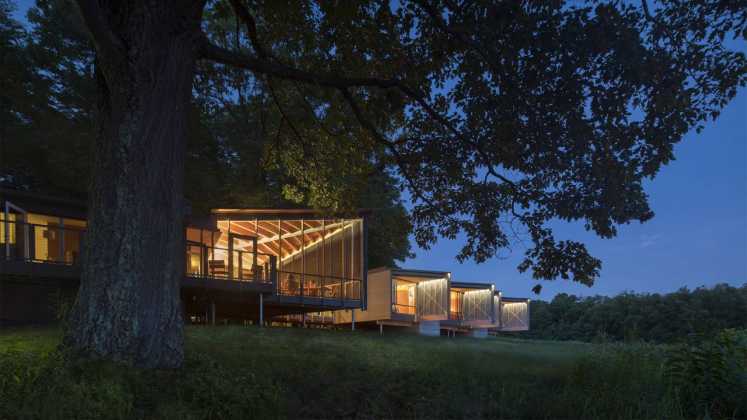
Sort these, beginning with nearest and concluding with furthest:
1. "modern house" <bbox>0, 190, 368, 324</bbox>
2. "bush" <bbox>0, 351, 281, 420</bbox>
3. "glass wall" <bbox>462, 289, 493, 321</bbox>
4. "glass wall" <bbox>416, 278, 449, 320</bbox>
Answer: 1. "bush" <bbox>0, 351, 281, 420</bbox>
2. "modern house" <bbox>0, 190, 368, 324</bbox>
3. "glass wall" <bbox>416, 278, 449, 320</bbox>
4. "glass wall" <bbox>462, 289, 493, 321</bbox>

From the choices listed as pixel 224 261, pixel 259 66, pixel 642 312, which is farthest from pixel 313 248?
pixel 642 312

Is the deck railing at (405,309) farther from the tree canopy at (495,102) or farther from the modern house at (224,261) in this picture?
the tree canopy at (495,102)

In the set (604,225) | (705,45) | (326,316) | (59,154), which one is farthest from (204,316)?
(705,45)

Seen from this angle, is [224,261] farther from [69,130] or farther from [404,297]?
[404,297]

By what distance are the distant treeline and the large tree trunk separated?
35446mm

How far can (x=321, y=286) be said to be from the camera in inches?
762

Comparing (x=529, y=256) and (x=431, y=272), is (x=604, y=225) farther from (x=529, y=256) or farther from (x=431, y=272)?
(x=431, y=272)

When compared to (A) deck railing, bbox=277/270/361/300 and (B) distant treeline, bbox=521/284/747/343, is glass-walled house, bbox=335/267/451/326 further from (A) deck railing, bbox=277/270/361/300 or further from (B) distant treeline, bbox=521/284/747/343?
(B) distant treeline, bbox=521/284/747/343

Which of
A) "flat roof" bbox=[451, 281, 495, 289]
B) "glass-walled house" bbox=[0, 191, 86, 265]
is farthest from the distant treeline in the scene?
"glass-walled house" bbox=[0, 191, 86, 265]

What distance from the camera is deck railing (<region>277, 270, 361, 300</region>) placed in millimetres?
18281

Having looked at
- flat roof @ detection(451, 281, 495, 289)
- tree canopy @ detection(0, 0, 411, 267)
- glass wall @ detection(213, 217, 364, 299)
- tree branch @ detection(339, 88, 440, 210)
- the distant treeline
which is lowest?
the distant treeline

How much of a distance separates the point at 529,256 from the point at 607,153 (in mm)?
2089

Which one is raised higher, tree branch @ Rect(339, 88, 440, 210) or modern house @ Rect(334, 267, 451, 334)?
tree branch @ Rect(339, 88, 440, 210)

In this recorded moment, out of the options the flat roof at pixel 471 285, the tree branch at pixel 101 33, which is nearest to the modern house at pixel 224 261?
the tree branch at pixel 101 33
